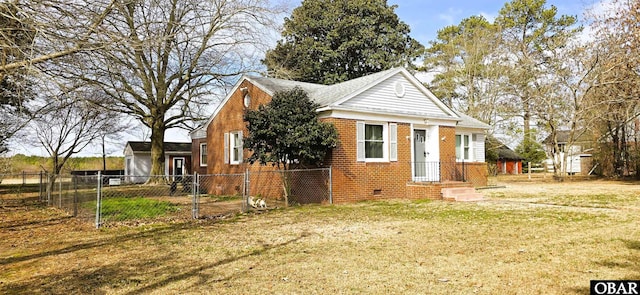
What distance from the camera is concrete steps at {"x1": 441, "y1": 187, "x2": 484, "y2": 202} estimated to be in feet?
45.8

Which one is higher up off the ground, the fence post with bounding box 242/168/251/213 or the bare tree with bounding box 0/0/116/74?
the bare tree with bounding box 0/0/116/74

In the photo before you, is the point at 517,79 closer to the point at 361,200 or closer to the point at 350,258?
the point at 361,200

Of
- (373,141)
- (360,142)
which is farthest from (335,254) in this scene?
(373,141)

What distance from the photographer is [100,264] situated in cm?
601

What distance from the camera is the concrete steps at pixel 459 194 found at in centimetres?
1397

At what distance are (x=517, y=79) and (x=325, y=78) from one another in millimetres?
14703

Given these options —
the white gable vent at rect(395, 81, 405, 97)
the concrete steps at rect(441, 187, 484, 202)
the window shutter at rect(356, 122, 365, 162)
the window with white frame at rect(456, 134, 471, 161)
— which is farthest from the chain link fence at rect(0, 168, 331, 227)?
the window with white frame at rect(456, 134, 471, 161)

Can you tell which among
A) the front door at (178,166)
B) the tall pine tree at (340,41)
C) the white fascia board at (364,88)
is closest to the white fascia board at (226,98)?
the white fascia board at (364,88)

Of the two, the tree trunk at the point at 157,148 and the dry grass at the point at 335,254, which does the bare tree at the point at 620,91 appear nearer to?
the dry grass at the point at 335,254

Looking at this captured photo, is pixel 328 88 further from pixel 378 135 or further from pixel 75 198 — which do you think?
pixel 75 198

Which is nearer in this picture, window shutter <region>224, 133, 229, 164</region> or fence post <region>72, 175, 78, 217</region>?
fence post <region>72, 175, 78, 217</region>

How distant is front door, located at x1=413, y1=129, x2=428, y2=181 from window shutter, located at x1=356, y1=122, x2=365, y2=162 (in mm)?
2885

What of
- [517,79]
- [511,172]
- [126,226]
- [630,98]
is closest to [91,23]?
[126,226]

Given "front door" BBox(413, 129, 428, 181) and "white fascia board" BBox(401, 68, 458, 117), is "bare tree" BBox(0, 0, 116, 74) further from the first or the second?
"front door" BBox(413, 129, 428, 181)
